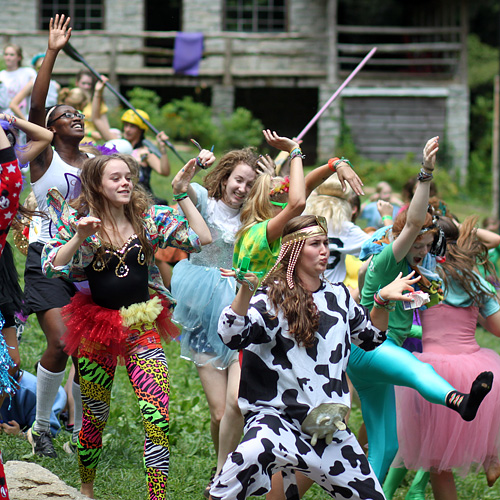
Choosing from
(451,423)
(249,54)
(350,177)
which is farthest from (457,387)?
(249,54)

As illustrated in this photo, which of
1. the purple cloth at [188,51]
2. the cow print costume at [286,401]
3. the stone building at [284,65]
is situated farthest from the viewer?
the stone building at [284,65]

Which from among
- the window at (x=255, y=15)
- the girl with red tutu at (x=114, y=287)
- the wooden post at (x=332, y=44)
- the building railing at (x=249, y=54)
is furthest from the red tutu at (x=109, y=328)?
the window at (x=255, y=15)

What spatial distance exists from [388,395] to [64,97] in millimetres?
4944

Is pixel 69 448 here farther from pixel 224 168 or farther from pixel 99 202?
pixel 224 168

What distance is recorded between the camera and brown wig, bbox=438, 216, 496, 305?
5000 millimetres

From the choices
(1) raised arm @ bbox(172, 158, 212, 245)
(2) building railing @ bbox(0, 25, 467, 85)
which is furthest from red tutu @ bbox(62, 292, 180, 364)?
(2) building railing @ bbox(0, 25, 467, 85)

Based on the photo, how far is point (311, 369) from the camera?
3844 millimetres

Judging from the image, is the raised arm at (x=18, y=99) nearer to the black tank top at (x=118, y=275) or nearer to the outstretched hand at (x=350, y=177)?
the black tank top at (x=118, y=275)

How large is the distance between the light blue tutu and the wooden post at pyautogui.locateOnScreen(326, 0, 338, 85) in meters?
15.6

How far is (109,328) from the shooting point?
4258 millimetres

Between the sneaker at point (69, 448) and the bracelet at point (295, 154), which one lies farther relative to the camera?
the sneaker at point (69, 448)

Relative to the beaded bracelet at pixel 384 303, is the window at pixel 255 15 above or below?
above

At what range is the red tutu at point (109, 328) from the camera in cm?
427

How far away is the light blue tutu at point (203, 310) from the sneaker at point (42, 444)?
1.09 metres
